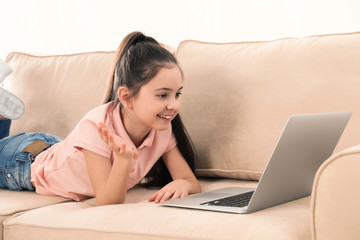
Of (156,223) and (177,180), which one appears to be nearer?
(156,223)

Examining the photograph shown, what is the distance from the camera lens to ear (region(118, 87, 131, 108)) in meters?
1.53

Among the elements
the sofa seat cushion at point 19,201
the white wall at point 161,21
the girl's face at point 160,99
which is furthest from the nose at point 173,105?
the white wall at point 161,21

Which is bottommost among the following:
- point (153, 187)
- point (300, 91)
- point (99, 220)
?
point (153, 187)

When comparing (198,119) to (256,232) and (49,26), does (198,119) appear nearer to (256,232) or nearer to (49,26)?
(256,232)

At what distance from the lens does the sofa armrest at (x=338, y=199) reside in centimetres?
87

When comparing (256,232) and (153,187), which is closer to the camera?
(256,232)

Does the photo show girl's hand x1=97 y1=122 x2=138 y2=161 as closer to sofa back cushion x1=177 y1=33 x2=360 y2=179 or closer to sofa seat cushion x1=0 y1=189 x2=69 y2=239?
sofa seat cushion x1=0 y1=189 x2=69 y2=239

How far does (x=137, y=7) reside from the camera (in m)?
2.48

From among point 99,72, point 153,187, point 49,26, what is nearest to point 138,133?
point 153,187

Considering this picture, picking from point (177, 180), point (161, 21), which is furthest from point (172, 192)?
point (161, 21)

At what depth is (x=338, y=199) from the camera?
0.88 meters

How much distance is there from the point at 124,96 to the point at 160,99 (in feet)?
0.44

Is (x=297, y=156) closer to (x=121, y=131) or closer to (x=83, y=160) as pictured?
(x=121, y=131)

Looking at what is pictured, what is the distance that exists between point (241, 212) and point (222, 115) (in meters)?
0.63
